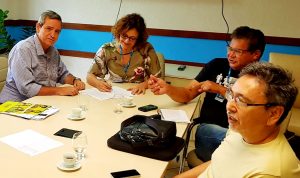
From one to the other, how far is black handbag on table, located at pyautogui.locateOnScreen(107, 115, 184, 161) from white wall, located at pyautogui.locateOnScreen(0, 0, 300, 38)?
231 centimetres

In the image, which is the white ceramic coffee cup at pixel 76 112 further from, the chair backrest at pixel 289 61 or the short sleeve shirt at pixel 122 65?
the chair backrest at pixel 289 61

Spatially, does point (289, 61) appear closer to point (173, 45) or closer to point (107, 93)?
point (173, 45)

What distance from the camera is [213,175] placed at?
1.44m

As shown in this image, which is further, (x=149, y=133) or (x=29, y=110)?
(x=29, y=110)

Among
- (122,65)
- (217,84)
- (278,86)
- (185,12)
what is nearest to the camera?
(278,86)

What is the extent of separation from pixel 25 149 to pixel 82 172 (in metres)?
0.36

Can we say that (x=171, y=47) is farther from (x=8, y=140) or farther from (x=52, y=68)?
(x=8, y=140)

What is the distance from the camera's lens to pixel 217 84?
2322mm

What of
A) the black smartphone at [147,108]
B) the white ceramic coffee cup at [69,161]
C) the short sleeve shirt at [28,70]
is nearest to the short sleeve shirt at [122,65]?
the short sleeve shirt at [28,70]

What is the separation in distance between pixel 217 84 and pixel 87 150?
1142mm

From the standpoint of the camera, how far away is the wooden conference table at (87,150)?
4.53ft

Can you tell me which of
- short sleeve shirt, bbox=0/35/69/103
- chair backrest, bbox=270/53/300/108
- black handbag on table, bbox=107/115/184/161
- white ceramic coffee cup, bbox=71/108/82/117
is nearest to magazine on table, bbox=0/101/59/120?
white ceramic coffee cup, bbox=71/108/82/117

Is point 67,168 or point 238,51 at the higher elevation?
point 238,51

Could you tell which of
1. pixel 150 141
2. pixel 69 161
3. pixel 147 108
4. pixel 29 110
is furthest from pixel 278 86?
pixel 29 110
